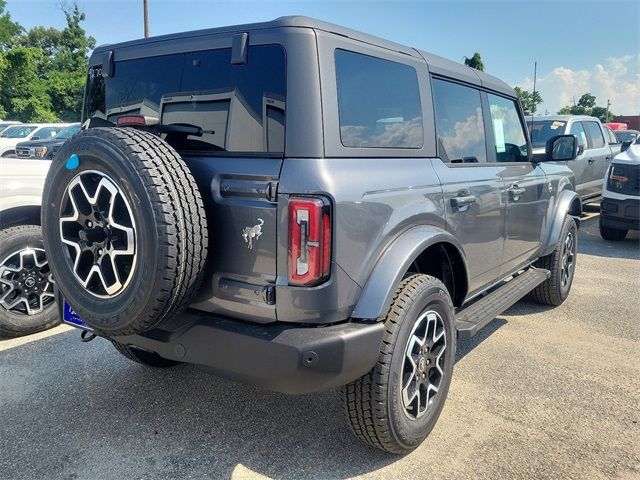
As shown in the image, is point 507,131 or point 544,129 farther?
point 544,129

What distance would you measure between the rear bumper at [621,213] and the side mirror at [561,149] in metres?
3.95

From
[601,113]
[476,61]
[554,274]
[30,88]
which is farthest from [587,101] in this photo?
[554,274]

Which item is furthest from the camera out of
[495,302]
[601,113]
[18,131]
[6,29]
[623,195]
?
[601,113]

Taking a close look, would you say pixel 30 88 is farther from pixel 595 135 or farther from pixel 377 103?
pixel 377 103

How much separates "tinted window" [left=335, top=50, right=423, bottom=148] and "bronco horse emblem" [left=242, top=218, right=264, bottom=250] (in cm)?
52

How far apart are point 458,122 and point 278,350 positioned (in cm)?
194

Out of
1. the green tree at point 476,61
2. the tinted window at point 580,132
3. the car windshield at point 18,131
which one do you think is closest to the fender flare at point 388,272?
the tinted window at point 580,132

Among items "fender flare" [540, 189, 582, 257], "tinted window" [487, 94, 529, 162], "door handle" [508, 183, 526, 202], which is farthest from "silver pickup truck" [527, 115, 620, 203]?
"door handle" [508, 183, 526, 202]

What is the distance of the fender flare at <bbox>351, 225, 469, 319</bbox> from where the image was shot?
2.22 meters

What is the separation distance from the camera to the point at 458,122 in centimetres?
321

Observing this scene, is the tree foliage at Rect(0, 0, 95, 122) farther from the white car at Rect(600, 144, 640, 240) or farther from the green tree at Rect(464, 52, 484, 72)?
the white car at Rect(600, 144, 640, 240)

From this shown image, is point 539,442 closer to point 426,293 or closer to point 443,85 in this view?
point 426,293

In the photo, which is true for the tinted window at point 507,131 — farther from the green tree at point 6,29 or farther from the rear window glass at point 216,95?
the green tree at point 6,29

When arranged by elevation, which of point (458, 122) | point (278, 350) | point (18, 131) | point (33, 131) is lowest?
point (278, 350)
